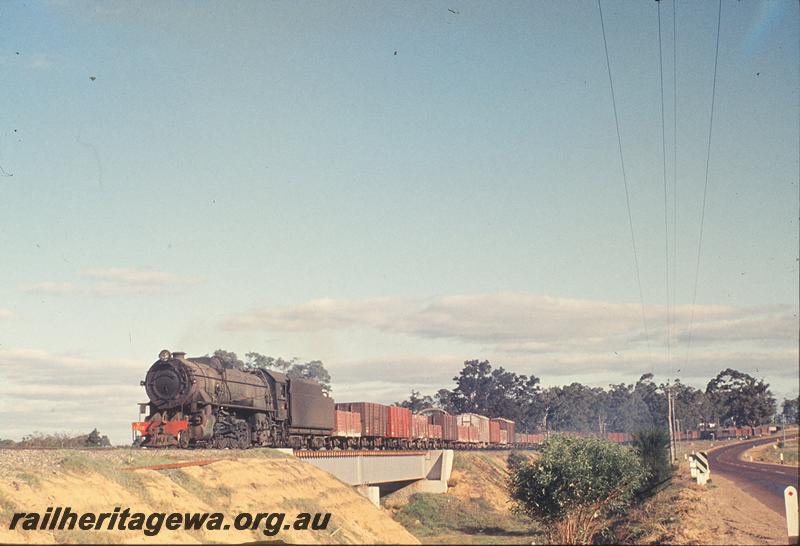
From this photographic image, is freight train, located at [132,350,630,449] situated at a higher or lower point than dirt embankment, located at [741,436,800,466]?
higher

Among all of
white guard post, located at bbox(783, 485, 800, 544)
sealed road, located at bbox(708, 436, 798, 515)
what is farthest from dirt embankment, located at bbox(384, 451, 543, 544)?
white guard post, located at bbox(783, 485, 800, 544)

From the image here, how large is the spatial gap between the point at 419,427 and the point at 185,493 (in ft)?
161

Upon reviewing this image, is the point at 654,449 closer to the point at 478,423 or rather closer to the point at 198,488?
the point at 198,488

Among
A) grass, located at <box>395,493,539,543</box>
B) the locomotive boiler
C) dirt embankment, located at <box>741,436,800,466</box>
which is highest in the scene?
the locomotive boiler

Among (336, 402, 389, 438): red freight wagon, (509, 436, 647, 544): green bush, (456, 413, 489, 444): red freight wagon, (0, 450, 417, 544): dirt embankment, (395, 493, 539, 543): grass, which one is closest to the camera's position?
(0, 450, 417, 544): dirt embankment

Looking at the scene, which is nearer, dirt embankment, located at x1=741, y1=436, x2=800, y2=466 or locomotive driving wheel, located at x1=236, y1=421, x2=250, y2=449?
locomotive driving wheel, located at x1=236, y1=421, x2=250, y2=449

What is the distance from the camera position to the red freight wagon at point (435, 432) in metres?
79.6

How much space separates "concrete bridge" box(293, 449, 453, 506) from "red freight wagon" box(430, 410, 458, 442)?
1243 centimetres

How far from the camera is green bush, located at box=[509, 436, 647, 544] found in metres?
37.2

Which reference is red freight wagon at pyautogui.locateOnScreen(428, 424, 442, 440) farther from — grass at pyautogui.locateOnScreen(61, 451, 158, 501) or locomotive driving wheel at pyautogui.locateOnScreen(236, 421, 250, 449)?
grass at pyautogui.locateOnScreen(61, 451, 158, 501)

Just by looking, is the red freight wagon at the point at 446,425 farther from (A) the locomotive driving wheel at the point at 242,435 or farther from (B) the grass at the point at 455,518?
(A) the locomotive driving wheel at the point at 242,435

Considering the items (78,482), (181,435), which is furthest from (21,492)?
(181,435)

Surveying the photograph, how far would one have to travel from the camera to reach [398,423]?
68.7 m

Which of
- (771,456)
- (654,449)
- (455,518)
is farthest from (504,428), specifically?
(654,449)
